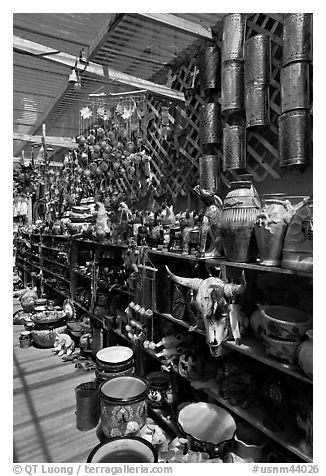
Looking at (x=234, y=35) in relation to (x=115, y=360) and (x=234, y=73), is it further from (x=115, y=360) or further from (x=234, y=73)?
(x=115, y=360)

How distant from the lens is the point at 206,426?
1584 mm

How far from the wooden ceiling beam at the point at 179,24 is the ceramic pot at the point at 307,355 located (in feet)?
5.24

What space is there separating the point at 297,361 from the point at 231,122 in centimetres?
123

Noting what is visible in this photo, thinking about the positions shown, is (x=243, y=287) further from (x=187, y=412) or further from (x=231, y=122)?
(x=231, y=122)

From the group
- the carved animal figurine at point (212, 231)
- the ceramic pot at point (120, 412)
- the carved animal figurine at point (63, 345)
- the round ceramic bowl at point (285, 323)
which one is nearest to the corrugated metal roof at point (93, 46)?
the carved animal figurine at point (212, 231)

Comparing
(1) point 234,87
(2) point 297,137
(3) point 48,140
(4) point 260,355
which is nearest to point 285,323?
(4) point 260,355

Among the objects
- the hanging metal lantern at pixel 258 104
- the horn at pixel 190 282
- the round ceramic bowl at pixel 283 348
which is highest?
the hanging metal lantern at pixel 258 104

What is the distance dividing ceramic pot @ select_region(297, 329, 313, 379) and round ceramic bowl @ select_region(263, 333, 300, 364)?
4 cm

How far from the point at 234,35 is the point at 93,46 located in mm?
926

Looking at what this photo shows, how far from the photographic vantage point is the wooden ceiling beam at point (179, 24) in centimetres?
157

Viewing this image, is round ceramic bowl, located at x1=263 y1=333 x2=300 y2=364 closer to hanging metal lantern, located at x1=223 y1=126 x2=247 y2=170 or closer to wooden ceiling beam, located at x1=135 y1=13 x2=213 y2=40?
hanging metal lantern, located at x1=223 y1=126 x2=247 y2=170

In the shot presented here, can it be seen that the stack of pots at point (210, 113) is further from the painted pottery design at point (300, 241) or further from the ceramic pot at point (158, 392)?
the ceramic pot at point (158, 392)

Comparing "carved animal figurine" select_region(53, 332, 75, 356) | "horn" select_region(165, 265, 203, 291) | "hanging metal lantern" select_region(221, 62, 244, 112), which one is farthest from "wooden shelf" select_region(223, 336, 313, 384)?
"carved animal figurine" select_region(53, 332, 75, 356)

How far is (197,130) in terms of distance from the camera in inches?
84.0
